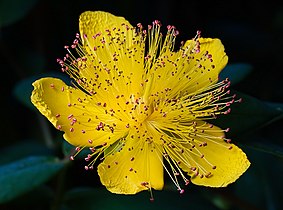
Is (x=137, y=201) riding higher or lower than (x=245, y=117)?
lower
